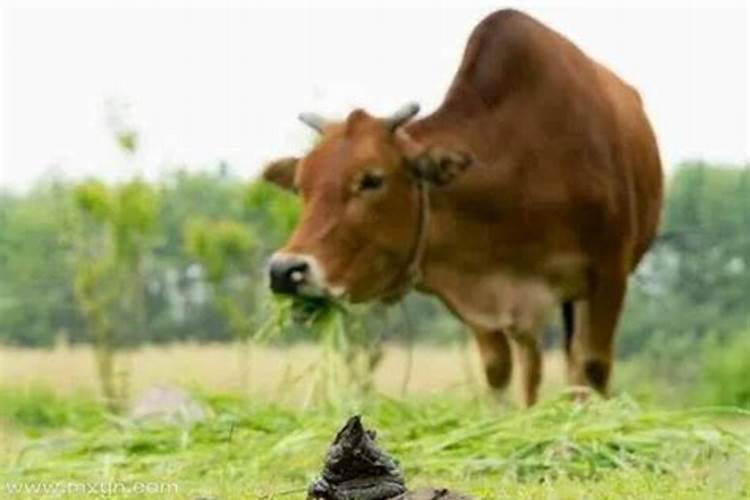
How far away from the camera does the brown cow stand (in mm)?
4977

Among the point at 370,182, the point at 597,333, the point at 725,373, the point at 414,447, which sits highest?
the point at 370,182

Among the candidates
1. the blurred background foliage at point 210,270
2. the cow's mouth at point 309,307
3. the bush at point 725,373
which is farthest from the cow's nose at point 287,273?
the bush at point 725,373

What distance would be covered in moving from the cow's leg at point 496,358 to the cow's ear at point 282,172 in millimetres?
604

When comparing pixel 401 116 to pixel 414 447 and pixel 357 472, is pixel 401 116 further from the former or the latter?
pixel 357 472

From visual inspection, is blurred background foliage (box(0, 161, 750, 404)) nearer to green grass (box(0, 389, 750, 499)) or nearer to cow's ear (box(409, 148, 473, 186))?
cow's ear (box(409, 148, 473, 186))

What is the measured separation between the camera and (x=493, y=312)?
204 inches

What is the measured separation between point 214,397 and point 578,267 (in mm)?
912

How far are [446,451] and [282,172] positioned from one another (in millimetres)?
1593

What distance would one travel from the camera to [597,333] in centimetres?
529

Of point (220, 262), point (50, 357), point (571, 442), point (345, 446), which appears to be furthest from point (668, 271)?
point (345, 446)

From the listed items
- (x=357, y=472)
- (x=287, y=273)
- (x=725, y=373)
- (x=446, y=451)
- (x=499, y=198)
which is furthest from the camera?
(x=725, y=373)

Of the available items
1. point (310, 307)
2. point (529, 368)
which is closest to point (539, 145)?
point (529, 368)

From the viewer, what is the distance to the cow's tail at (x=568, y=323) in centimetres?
542

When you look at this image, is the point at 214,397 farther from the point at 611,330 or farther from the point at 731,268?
the point at 731,268
